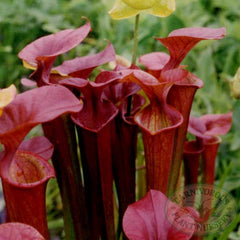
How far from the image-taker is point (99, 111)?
0.65 m

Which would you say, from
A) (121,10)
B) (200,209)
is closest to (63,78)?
(121,10)

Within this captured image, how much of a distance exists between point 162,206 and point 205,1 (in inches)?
77.3

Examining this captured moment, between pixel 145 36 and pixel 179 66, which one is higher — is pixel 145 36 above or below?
below

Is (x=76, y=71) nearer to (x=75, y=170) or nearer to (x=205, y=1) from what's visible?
(x=75, y=170)

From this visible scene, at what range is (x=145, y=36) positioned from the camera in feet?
5.29

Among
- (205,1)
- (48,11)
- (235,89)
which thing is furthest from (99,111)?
(205,1)

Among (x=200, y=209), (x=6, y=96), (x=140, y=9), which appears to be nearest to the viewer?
(x=6, y=96)

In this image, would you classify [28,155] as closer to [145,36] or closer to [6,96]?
[6,96]

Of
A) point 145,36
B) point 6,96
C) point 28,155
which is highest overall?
point 6,96

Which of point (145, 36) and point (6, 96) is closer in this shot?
point (6, 96)

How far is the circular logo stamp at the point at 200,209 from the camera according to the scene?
609 millimetres

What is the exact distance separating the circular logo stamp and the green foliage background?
1.97ft

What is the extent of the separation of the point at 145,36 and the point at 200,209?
0.89 metres

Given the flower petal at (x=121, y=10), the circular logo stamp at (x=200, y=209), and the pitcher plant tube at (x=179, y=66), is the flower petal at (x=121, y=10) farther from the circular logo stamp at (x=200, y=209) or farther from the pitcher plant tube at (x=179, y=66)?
the circular logo stamp at (x=200, y=209)
